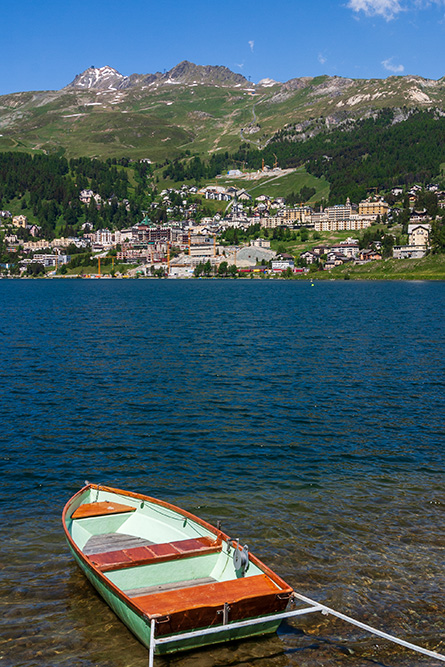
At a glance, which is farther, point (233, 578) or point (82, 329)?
point (82, 329)

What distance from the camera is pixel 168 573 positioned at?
48.9ft

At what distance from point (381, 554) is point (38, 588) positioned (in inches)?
412

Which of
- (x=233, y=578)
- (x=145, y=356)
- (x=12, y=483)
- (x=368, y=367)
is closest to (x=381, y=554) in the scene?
(x=233, y=578)

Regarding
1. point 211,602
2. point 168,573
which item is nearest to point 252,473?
point 168,573

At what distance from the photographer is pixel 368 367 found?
5188 cm

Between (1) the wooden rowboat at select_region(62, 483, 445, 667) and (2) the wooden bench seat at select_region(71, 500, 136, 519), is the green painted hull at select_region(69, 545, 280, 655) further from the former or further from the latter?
(2) the wooden bench seat at select_region(71, 500, 136, 519)

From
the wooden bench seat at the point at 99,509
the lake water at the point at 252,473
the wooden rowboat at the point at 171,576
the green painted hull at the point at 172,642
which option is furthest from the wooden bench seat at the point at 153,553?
the wooden bench seat at the point at 99,509

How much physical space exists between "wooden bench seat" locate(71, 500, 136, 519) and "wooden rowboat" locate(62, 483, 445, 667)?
0.03 metres

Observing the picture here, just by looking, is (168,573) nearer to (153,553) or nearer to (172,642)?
(153,553)

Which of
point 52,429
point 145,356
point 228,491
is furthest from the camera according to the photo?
point 145,356

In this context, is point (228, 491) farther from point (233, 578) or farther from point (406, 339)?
point (406, 339)

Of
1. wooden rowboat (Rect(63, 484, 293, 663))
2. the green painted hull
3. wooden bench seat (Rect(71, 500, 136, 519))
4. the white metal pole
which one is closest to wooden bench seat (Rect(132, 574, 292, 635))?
wooden rowboat (Rect(63, 484, 293, 663))

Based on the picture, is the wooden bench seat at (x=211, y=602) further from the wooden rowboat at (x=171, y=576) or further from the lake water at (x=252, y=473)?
the lake water at (x=252, y=473)

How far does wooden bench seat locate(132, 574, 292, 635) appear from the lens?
12312 millimetres
